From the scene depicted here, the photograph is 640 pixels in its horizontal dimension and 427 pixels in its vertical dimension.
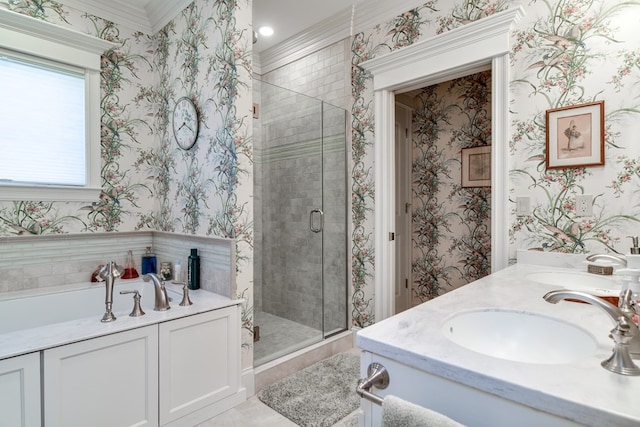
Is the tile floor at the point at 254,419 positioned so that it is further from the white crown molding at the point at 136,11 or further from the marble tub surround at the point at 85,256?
the white crown molding at the point at 136,11

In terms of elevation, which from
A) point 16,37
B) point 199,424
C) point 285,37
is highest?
point 285,37

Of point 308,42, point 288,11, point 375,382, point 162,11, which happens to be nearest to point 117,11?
point 162,11

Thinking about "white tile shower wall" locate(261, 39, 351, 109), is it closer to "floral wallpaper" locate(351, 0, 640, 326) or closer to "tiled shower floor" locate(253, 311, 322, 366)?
"floral wallpaper" locate(351, 0, 640, 326)

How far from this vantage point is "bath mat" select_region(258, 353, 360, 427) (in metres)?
1.87

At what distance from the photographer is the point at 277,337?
263 cm

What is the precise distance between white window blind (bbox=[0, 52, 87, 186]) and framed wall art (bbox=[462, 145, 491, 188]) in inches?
127

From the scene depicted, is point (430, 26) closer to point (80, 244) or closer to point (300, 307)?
point (300, 307)

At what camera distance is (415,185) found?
3.66 metres

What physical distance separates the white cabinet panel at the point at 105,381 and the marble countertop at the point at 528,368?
50.4 inches

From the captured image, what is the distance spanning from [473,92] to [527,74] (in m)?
1.35

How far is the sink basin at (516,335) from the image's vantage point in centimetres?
102

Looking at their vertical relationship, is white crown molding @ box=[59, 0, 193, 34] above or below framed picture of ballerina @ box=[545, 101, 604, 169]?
above

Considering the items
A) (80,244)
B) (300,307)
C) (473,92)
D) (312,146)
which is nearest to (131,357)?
(80,244)

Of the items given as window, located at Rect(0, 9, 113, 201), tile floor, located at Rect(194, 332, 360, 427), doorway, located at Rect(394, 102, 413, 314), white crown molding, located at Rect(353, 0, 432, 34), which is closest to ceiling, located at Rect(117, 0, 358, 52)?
white crown molding, located at Rect(353, 0, 432, 34)
